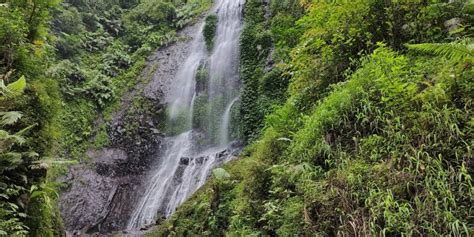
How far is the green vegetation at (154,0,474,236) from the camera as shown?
3.62m

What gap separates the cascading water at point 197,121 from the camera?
39.9 ft

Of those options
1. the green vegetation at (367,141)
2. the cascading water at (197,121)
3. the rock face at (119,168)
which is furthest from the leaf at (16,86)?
the rock face at (119,168)

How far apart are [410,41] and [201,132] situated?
10.00 meters

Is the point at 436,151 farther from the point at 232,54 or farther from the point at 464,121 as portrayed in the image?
the point at 232,54

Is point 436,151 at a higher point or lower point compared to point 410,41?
lower

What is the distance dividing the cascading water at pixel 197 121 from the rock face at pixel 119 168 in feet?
1.81

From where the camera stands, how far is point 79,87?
16.0 m

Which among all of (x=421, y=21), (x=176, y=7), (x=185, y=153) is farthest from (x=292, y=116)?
(x=176, y=7)

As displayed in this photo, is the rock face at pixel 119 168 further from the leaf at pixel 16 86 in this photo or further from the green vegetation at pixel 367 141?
the leaf at pixel 16 86

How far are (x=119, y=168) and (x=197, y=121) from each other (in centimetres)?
360

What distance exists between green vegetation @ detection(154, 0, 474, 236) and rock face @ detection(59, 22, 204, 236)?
4.98 meters

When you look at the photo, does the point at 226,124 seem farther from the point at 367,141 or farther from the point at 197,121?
the point at 367,141

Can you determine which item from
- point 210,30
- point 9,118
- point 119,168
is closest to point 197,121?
point 119,168

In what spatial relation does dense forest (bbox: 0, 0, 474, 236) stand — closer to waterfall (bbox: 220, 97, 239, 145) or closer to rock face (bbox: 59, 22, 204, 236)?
rock face (bbox: 59, 22, 204, 236)
